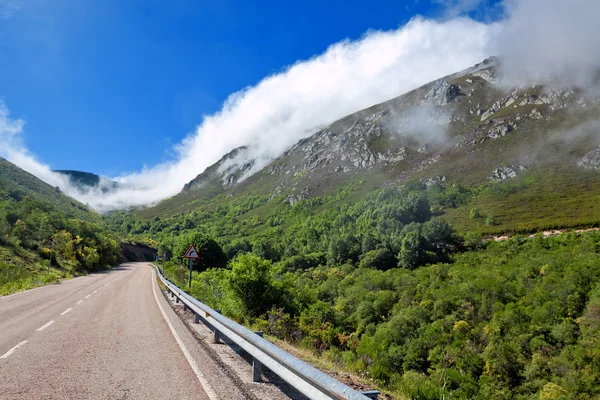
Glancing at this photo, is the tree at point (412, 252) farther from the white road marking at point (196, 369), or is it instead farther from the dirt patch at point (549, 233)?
the white road marking at point (196, 369)

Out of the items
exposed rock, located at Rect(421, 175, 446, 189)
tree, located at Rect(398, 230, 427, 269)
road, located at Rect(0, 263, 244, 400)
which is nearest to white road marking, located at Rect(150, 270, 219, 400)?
road, located at Rect(0, 263, 244, 400)

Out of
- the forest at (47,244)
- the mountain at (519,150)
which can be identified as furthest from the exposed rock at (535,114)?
the forest at (47,244)

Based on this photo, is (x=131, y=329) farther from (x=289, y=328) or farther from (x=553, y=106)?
(x=553, y=106)

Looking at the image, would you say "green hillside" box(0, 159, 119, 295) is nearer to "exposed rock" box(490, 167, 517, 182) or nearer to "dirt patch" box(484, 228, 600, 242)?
"dirt patch" box(484, 228, 600, 242)

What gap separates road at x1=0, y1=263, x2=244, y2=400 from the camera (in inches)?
191

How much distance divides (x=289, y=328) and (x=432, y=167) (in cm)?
16525

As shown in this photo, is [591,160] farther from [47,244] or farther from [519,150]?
[47,244]

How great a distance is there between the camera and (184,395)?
4.79 metres

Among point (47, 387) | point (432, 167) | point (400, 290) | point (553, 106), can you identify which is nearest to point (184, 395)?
point (47, 387)

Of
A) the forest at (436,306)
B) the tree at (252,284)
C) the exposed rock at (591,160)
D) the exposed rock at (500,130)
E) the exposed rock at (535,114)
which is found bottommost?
the forest at (436,306)

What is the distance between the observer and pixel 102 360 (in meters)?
6.48

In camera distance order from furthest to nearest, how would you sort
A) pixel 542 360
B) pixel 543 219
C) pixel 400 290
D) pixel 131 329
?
pixel 543 219
pixel 400 290
pixel 542 360
pixel 131 329

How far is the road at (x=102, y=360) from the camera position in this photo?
486 cm

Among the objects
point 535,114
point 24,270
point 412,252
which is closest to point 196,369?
point 24,270
